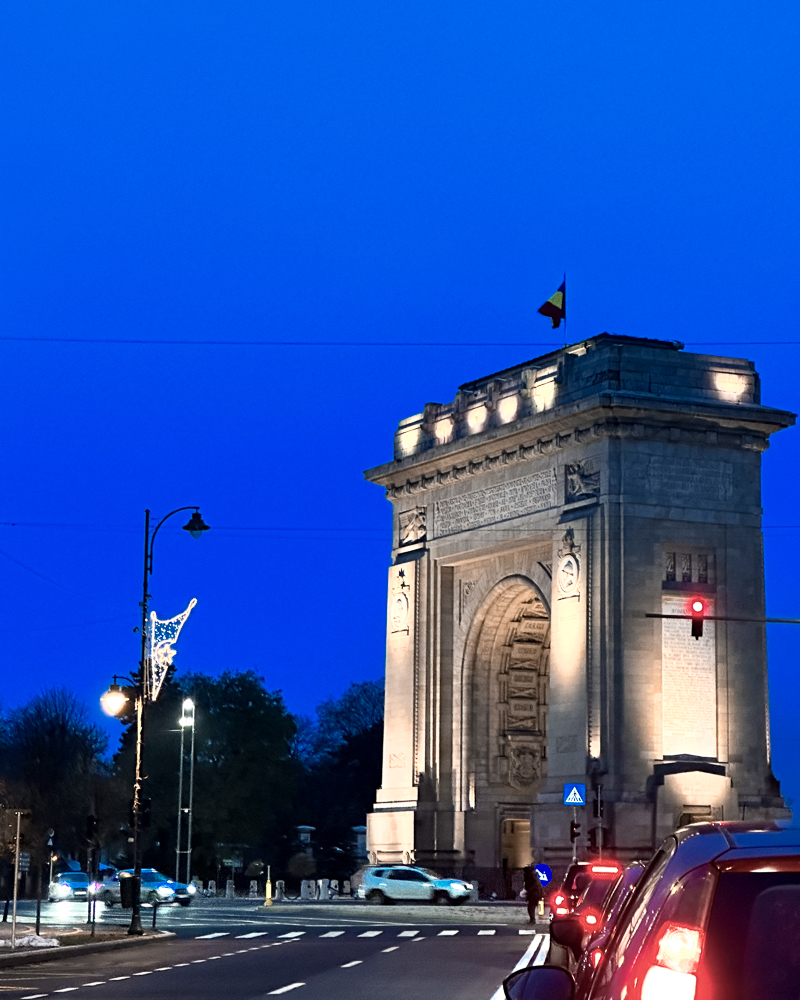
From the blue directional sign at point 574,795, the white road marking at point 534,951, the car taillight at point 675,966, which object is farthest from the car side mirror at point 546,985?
the blue directional sign at point 574,795

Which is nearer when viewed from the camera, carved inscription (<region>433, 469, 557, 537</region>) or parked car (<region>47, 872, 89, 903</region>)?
carved inscription (<region>433, 469, 557, 537</region>)

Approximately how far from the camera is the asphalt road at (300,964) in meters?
23.8

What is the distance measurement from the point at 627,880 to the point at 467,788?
5709cm

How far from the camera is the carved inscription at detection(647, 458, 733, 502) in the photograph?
60375mm

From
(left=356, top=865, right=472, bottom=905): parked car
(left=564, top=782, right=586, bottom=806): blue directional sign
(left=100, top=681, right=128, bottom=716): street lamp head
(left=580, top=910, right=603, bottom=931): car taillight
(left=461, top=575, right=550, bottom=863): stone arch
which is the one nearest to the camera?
(left=580, top=910, right=603, bottom=931): car taillight

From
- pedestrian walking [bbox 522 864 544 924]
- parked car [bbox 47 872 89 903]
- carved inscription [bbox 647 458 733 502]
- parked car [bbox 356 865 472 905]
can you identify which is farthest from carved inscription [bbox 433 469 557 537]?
parked car [bbox 47 872 89 903]

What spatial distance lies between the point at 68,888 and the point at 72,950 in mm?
43715

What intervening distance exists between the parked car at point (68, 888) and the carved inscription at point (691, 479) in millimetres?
31620

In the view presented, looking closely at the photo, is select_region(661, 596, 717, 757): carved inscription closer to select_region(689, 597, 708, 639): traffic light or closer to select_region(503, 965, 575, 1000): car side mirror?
select_region(689, 597, 708, 639): traffic light

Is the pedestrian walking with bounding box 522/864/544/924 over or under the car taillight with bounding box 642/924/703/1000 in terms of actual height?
under

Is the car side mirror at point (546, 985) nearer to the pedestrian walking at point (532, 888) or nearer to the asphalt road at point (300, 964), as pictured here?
the asphalt road at point (300, 964)

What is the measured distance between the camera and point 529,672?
7038 cm

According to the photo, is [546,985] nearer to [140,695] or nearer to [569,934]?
[569,934]

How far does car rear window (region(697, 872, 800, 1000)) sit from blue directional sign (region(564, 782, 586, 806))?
50390 mm
